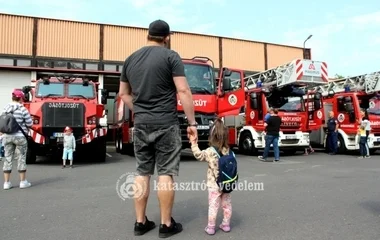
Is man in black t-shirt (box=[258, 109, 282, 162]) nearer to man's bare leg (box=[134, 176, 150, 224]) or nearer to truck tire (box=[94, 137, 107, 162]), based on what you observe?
truck tire (box=[94, 137, 107, 162])

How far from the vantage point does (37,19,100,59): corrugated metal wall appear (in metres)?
22.5

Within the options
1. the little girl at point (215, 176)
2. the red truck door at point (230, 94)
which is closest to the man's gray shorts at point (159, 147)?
the little girl at point (215, 176)

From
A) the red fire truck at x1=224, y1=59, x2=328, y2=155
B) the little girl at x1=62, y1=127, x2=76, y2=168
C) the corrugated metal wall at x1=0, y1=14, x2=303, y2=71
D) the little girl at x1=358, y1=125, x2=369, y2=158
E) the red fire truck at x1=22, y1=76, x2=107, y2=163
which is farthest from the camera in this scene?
the corrugated metal wall at x1=0, y1=14, x2=303, y2=71

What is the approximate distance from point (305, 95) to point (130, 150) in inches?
293

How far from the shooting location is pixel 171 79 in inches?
138

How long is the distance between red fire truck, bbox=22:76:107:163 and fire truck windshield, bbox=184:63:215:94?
2798 millimetres

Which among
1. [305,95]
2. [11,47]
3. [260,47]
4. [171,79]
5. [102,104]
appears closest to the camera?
[171,79]

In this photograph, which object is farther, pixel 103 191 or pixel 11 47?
pixel 11 47

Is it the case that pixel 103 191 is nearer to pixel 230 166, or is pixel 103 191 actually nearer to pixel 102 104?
pixel 230 166

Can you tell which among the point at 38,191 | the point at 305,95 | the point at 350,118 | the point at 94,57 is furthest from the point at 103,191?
the point at 94,57

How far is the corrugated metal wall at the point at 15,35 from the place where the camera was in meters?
21.6

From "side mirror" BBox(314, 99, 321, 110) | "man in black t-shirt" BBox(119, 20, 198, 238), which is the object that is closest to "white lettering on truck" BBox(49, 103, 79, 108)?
"man in black t-shirt" BBox(119, 20, 198, 238)

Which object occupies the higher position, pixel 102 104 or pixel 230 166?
pixel 102 104

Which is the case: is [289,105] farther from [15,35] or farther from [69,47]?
[15,35]
